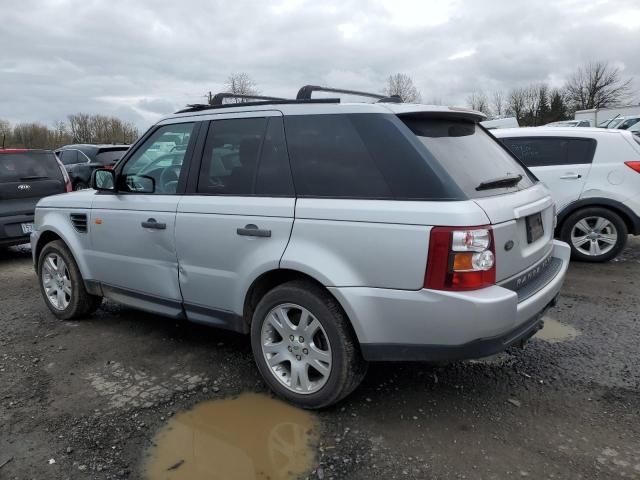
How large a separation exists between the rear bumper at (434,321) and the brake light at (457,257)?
52 millimetres

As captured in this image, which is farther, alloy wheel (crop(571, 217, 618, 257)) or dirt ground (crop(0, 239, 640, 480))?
alloy wheel (crop(571, 217, 618, 257))

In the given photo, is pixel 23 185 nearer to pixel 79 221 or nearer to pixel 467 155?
pixel 79 221

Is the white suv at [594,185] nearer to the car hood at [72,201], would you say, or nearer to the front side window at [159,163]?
the front side window at [159,163]

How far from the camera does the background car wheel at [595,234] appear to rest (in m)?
6.41

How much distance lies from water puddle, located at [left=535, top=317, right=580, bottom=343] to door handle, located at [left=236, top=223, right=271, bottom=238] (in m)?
2.50

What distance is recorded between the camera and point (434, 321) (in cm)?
262

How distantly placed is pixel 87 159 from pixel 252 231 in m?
13.4

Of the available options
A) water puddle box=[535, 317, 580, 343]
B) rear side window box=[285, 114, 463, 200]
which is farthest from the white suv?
rear side window box=[285, 114, 463, 200]

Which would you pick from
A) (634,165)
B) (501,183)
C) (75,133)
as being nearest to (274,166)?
(501,183)

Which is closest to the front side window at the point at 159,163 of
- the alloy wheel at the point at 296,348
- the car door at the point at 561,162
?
the alloy wheel at the point at 296,348

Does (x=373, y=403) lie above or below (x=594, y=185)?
below

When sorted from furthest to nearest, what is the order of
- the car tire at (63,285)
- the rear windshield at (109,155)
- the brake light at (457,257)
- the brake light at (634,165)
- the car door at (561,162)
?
the rear windshield at (109,155)
the car door at (561,162)
the brake light at (634,165)
the car tire at (63,285)
the brake light at (457,257)

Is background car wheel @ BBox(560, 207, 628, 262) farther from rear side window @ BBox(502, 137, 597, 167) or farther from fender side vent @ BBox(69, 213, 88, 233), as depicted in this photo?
fender side vent @ BBox(69, 213, 88, 233)

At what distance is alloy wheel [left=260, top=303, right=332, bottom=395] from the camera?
3.01m
